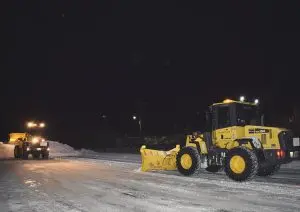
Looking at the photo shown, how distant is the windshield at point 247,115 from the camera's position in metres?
12.9

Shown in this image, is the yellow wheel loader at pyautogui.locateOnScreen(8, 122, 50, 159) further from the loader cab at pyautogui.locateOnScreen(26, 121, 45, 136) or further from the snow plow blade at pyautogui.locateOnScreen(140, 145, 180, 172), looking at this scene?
the snow plow blade at pyautogui.locateOnScreen(140, 145, 180, 172)

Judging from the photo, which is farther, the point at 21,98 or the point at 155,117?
the point at 21,98

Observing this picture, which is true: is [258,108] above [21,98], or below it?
below

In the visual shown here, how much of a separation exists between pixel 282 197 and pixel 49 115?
95.2m

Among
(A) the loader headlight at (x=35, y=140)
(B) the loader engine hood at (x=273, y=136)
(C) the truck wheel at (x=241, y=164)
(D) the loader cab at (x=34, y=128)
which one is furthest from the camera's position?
(D) the loader cab at (x=34, y=128)

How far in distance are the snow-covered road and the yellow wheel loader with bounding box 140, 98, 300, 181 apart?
1.32 feet

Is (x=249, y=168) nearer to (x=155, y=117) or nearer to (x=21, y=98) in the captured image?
(x=155, y=117)

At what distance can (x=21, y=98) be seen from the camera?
113188 millimetres

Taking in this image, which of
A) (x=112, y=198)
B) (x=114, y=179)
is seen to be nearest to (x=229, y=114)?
(x=114, y=179)

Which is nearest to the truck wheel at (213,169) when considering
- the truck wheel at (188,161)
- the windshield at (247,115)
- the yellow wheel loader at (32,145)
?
the truck wheel at (188,161)

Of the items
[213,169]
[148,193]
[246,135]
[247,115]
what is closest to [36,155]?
[213,169]

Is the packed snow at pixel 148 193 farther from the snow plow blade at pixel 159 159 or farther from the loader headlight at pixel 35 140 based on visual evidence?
the loader headlight at pixel 35 140

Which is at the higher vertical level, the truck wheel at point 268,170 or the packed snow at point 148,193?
the truck wheel at point 268,170

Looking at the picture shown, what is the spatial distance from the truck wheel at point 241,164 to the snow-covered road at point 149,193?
27 centimetres
